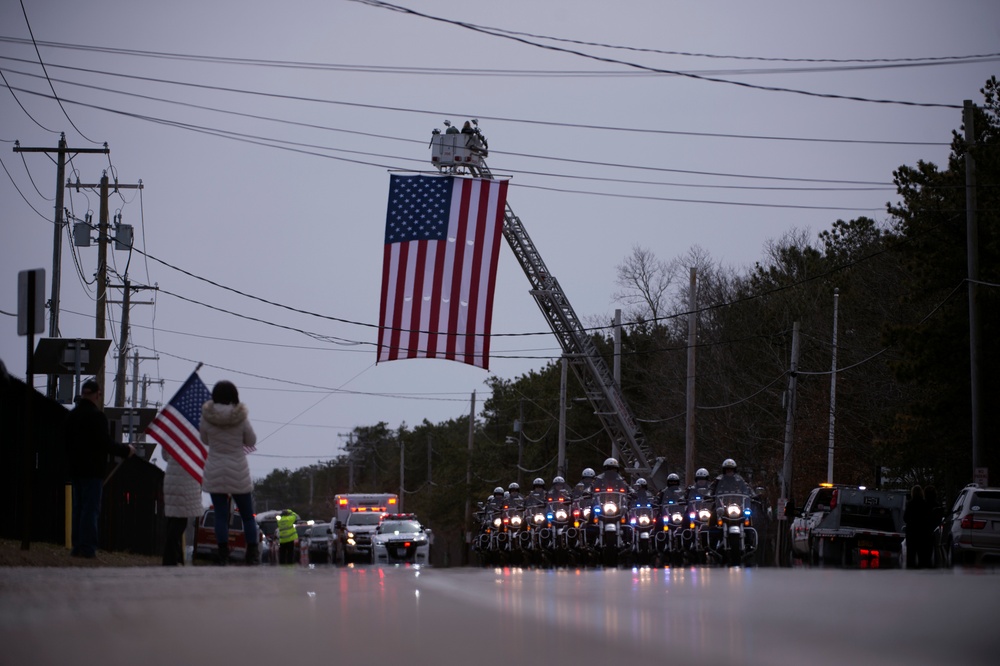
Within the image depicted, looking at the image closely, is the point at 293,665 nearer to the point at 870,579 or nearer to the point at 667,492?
the point at 870,579

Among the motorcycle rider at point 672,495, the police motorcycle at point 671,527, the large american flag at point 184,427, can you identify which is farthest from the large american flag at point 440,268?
the large american flag at point 184,427

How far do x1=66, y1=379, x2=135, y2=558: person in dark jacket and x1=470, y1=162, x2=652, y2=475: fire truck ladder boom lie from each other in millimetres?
31610

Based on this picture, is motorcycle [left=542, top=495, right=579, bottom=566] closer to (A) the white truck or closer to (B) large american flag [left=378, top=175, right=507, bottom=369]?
(B) large american flag [left=378, top=175, right=507, bottom=369]

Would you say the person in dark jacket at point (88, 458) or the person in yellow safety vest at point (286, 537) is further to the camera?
the person in yellow safety vest at point (286, 537)

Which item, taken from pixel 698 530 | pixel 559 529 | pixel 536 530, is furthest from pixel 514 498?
pixel 698 530

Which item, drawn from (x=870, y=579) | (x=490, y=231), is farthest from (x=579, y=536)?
(x=870, y=579)

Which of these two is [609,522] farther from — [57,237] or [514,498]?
[57,237]

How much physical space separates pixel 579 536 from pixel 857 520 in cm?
590

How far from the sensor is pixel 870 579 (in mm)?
7238

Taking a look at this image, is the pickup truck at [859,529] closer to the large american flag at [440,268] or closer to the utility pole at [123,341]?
the large american flag at [440,268]

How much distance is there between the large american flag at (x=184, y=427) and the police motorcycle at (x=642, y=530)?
30.6ft

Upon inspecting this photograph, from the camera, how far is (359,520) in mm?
44375

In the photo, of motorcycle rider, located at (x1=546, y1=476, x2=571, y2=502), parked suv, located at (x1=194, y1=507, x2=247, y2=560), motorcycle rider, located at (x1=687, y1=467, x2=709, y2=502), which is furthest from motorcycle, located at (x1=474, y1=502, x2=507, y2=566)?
motorcycle rider, located at (x1=687, y1=467, x2=709, y2=502)

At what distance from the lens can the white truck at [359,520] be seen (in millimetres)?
39469
